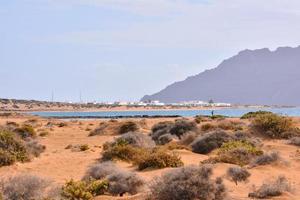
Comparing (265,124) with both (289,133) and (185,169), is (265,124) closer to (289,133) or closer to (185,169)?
(289,133)

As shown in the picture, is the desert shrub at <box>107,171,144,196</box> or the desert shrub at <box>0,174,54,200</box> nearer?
the desert shrub at <box>0,174,54,200</box>

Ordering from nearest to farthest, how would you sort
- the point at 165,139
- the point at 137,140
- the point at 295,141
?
the point at 137,140, the point at 295,141, the point at 165,139

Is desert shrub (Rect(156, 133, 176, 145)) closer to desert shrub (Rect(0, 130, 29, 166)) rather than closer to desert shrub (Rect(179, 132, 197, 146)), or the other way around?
desert shrub (Rect(179, 132, 197, 146))

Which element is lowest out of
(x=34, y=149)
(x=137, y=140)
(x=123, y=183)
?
(x=123, y=183)

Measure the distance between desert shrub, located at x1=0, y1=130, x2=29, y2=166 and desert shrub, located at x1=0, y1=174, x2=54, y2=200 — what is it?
9.10 m

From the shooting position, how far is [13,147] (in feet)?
80.0

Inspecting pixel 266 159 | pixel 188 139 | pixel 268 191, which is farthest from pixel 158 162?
pixel 188 139

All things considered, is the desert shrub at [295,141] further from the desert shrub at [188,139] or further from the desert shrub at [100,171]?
the desert shrub at [100,171]

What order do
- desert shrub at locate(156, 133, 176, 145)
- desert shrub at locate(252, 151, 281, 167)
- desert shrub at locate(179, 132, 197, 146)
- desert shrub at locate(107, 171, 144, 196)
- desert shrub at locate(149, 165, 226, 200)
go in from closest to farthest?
desert shrub at locate(149, 165, 226, 200), desert shrub at locate(107, 171, 144, 196), desert shrub at locate(252, 151, 281, 167), desert shrub at locate(179, 132, 197, 146), desert shrub at locate(156, 133, 176, 145)

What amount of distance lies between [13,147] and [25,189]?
11079mm

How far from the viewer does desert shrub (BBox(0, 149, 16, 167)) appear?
73.3 ft

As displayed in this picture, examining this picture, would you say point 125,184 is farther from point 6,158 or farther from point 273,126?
point 273,126

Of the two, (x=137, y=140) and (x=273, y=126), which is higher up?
(x=273, y=126)

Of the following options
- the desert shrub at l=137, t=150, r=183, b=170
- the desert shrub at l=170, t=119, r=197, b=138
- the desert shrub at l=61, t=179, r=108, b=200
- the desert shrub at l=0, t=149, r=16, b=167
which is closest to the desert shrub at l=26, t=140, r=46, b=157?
the desert shrub at l=0, t=149, r=16, b=167
